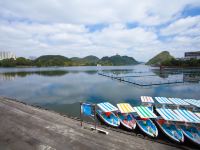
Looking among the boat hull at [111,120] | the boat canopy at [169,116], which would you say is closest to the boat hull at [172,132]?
the boat canopy at [169,116]

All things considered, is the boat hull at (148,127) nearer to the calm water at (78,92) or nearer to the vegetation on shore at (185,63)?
the calm water at (78,92)

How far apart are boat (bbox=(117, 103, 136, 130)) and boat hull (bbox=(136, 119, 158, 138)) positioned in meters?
0.46

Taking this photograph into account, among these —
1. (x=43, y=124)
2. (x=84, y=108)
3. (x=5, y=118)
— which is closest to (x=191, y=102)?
(x=84, y=108)

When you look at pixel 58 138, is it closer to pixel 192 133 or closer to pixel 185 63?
pixel 192 133

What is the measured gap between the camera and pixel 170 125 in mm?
10789

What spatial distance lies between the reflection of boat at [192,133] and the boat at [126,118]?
3349 mm

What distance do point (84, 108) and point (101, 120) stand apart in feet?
17.2

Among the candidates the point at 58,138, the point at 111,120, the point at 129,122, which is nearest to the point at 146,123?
the point at 129,122

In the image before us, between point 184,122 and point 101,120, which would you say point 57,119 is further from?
point 184,122

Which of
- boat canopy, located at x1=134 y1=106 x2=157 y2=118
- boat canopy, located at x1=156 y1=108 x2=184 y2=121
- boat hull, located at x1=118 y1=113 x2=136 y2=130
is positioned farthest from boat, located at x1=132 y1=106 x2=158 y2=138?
boat canopy, located at x1=156 y1=108 x2=184 y2=121

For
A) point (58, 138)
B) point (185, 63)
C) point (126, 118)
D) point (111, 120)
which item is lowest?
→ point (111, 120)

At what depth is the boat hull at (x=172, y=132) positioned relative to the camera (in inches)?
368

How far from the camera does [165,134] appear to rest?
10203 millimetres

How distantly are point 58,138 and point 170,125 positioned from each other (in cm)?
794
